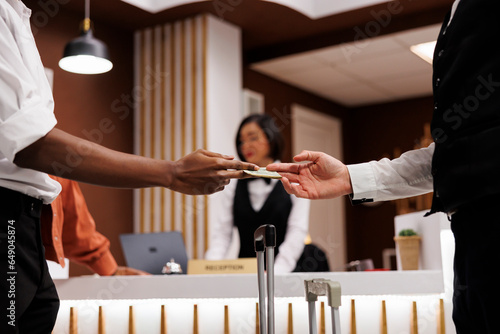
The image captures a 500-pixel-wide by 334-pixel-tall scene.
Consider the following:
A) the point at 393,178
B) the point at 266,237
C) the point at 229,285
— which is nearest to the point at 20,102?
the point at 266,237

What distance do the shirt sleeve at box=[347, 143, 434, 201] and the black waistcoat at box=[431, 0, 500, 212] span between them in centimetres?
18

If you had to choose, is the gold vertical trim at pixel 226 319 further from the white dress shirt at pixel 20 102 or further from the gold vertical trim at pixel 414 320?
the white dress shirt at pixel 20 102

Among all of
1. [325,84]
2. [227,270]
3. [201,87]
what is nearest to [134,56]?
[201,87]

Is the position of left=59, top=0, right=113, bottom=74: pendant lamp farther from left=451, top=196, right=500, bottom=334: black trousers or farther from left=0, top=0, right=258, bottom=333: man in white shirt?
left=451, top=196, right=500, bottom=334: black trousers

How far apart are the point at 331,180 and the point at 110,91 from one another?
4.01m

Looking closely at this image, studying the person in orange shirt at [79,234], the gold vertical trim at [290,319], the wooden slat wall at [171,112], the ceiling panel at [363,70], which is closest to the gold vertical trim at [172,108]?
the wooden slat wall at [171,112]

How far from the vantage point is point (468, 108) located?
1184 mm

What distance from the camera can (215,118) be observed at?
515 centimetres

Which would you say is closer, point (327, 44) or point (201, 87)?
point (201, 87)

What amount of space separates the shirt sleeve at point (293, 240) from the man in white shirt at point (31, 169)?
1.75 m

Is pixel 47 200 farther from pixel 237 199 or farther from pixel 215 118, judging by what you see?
pixel 215 118

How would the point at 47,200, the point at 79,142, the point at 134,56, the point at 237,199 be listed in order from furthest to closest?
the point at 134,56
the point at 237,199
the point at 47,200
the point at 79,142

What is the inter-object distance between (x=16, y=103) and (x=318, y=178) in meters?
0.74

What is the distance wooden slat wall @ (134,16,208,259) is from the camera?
506cm
